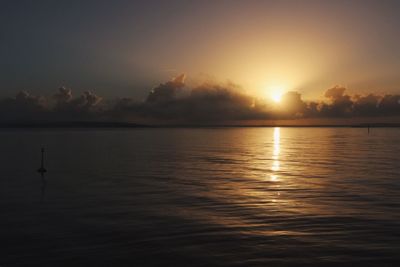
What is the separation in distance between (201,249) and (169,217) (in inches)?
250

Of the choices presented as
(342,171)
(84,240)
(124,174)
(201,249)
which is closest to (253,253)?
(201,249)

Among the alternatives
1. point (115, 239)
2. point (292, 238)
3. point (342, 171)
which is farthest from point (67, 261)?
point (342, 171)

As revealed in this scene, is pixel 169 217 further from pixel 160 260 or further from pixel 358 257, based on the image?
pixel 358 257

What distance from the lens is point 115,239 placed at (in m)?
18.9

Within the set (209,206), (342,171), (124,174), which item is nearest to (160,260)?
(209,206)

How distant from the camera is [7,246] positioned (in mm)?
17875

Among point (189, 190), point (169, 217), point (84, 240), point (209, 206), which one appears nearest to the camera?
point (84, 240)

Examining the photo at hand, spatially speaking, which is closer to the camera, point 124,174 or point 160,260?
point 160,260

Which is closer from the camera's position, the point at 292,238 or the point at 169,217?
the point at 292,238

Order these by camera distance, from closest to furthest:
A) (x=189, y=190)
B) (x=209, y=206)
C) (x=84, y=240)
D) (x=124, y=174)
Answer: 1. (x=84, y=240)
2. (x=209, y=206)
3. (x=189, y=190)
4. (x=124, y=174)

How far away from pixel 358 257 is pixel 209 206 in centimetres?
1186

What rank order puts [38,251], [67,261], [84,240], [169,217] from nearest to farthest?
[67,261]
[38,251]
[84,240]
[169,217]

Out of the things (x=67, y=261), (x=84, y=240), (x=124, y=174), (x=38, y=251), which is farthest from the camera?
(x=124, y=174)

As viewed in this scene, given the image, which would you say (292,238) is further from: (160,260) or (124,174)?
(124,174)
